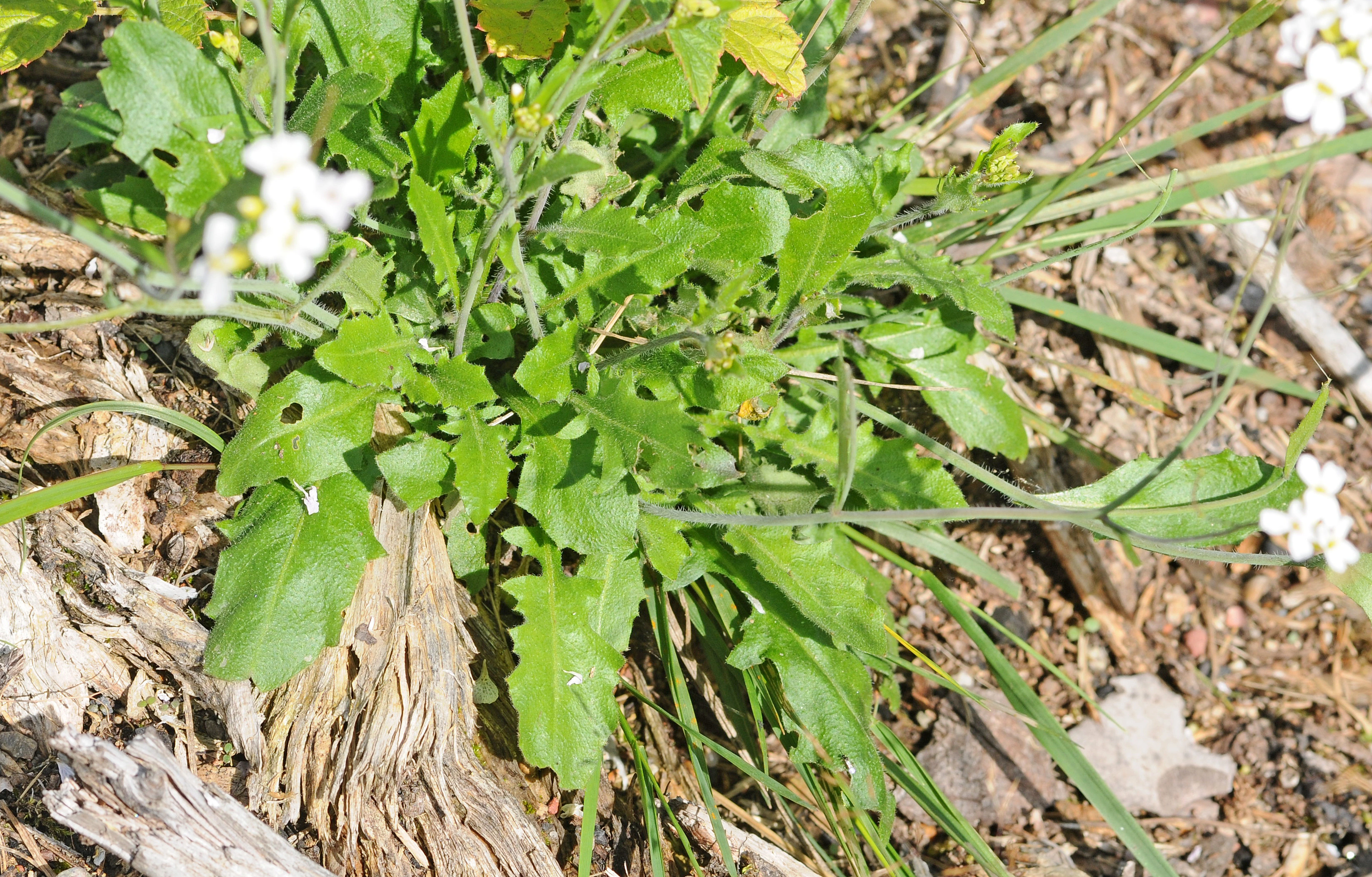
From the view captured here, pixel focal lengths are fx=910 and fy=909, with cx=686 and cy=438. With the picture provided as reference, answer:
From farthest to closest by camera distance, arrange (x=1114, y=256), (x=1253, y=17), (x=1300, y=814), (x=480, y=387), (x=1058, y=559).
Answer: (x=1114, y=256)
(x=1058, y=559)
(x=1300, y=814)
(x=480, y=387)
(x=1253, y=17)

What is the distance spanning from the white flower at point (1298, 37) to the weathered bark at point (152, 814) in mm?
3033

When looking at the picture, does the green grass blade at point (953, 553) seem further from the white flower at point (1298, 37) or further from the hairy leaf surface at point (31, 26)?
the hairy leaf surface at point (31, 26)

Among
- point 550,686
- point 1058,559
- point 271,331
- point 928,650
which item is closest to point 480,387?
point 271,331

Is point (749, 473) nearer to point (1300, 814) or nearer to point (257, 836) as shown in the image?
point (257, 836)

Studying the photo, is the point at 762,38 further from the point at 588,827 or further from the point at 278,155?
the point at 588,827

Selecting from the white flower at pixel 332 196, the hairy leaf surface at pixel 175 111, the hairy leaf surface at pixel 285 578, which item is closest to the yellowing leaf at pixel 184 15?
the hairy leaf surface at pixel 175 111

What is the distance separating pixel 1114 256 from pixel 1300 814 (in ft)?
8.58

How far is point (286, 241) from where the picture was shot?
1.62 m

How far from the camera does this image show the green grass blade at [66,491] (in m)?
2.34

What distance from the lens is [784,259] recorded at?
10.1ft

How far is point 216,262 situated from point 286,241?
0.42ft

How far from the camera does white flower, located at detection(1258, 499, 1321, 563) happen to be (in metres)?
1.92

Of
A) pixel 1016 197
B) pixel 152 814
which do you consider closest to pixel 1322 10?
pixel 1016 197

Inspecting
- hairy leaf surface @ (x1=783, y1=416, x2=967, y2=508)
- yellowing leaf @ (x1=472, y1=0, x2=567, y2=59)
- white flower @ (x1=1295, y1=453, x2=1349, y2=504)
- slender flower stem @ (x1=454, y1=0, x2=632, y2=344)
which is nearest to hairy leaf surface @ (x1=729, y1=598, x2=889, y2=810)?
hairy leaf surface @ (x1=783, y1=416, x2=967, y2=508)
